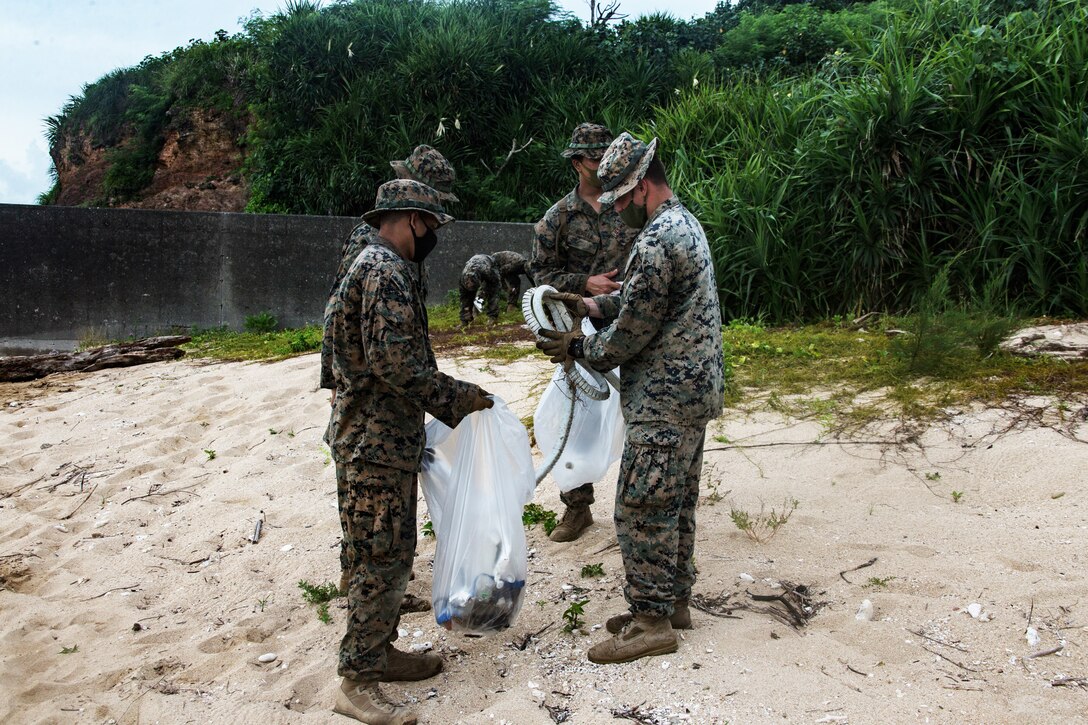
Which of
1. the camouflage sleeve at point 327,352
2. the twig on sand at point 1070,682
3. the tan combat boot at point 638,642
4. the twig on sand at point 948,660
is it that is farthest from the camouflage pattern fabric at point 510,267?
the twig on sand at point 1070,682

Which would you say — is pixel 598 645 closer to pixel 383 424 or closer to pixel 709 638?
pixel 709 638

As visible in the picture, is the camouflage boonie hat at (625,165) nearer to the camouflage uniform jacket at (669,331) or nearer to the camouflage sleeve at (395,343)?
the camouflage uniform jacket at (669,331)

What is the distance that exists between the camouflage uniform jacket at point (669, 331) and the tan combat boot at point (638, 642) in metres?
0.69

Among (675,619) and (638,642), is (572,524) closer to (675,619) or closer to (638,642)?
(675,619)

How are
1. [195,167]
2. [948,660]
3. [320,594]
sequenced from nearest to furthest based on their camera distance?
[948,660] → [320,594] → [195,167]

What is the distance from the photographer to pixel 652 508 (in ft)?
10.6

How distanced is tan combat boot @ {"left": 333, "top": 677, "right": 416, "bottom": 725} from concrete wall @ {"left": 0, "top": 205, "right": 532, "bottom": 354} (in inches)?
299

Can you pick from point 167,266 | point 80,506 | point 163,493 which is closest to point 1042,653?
point 163,493

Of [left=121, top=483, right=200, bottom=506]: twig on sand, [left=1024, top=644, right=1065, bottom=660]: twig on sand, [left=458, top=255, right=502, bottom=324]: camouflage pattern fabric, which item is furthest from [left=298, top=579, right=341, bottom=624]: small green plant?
[left=458, top=255, right=502, bottom=324]: camouflage pattern fabric

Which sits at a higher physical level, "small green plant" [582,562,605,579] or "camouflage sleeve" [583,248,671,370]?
"camouflage sleeve" [583,248,671,370]

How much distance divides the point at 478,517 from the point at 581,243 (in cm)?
180

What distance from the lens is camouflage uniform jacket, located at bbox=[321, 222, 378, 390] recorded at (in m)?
→ 3.20

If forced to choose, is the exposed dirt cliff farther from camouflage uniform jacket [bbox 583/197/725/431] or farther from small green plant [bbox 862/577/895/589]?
small green plant [bbox 862/577/895/589]

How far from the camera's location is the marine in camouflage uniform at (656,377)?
3221 mm
